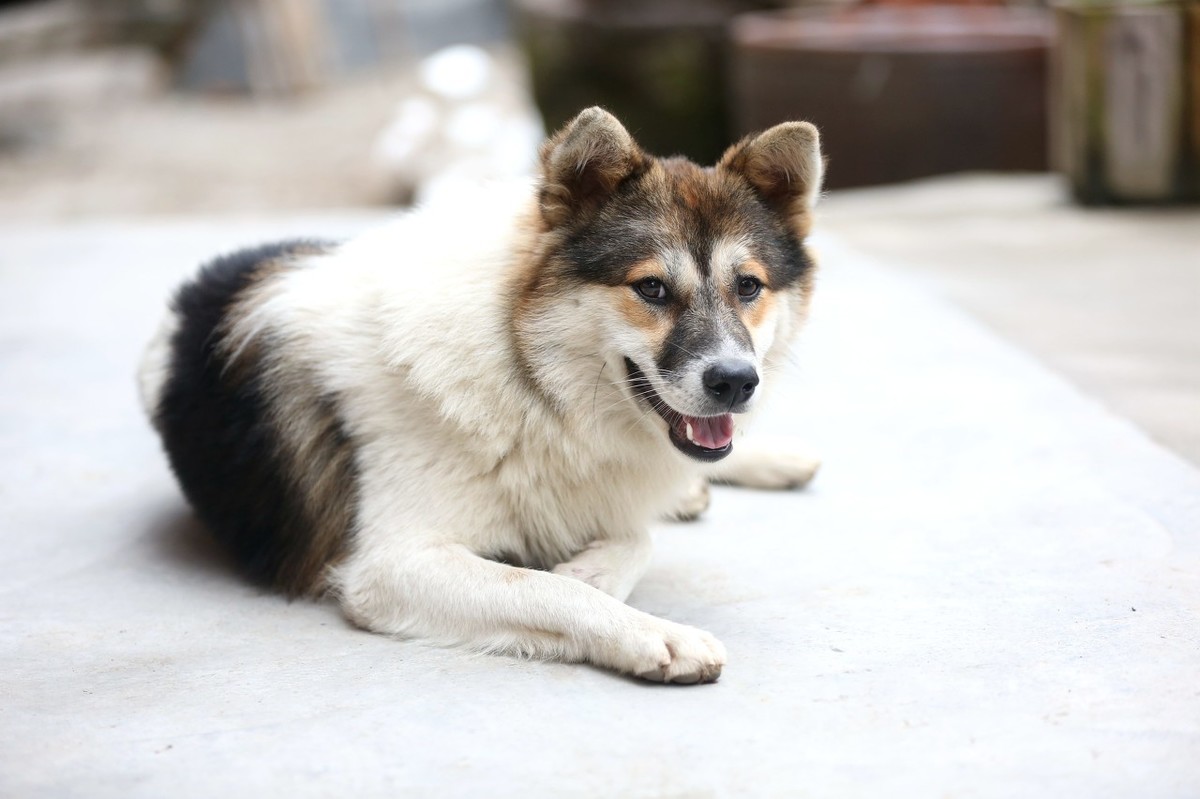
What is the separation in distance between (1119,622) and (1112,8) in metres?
5.51

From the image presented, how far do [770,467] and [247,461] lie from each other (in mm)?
1624

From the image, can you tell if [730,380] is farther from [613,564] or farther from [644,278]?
[613,564]

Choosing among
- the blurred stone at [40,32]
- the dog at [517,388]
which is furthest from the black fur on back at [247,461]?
the blurred stone at [40,32]

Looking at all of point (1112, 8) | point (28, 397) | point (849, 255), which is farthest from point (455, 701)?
point (1112, 8)

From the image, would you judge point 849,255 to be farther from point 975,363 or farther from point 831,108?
point 831,108

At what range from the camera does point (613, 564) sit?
3.13 meters

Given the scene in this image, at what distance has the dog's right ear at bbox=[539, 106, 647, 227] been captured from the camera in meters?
2.97

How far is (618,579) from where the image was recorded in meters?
3.10

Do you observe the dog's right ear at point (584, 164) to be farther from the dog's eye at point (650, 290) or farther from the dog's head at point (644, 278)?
the dog's eye at point (650, 290)

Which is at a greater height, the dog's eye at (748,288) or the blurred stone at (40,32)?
the blurred stone at (40,32)

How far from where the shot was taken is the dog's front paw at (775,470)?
12.9 feet

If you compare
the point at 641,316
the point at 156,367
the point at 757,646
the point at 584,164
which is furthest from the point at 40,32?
the point at 757,646

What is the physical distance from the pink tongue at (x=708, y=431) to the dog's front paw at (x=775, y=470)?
3.02 ft

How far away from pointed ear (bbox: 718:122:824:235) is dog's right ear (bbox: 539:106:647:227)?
0.29 m
